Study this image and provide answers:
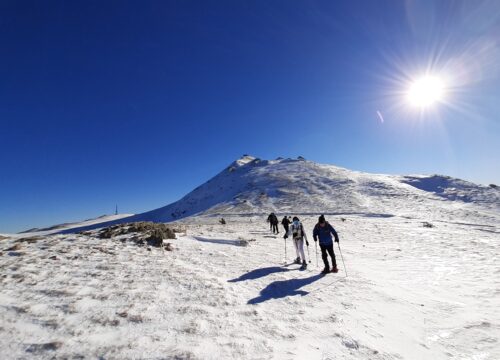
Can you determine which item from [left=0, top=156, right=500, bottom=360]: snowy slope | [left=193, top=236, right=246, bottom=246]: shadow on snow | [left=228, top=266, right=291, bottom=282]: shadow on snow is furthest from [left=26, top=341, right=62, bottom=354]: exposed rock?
[left=193, top=236, right=246, bottom=246]: shadow on snow

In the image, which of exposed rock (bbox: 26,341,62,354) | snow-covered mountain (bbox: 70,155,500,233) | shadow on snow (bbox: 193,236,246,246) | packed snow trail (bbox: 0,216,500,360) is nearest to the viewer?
exposed rock (bbox: 26,341,62,354)

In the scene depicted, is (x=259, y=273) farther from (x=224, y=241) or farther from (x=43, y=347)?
(x=224, y=241)

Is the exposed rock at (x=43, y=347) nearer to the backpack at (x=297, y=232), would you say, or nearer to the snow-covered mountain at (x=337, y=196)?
the backpack at (x=297, y=232)

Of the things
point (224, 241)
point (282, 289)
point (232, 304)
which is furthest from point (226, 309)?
point (224, 241)

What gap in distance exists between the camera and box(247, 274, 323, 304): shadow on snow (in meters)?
7.70

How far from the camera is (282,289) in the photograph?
27.8 ft

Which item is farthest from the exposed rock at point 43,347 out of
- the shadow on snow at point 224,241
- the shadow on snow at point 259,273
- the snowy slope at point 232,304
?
the shadow on snow at point 224,241

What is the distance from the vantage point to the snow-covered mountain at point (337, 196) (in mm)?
55938

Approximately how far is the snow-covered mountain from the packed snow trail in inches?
1739

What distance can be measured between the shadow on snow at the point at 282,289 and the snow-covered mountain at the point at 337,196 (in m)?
45.2

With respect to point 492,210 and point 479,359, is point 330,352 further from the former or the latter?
point 492,210

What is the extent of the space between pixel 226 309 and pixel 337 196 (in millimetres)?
66093

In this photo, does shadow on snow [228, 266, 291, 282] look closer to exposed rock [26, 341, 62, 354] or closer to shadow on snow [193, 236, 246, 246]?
exposed rock [26, 341, 62, 354]

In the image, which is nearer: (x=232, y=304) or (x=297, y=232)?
(x=232, y=304)
